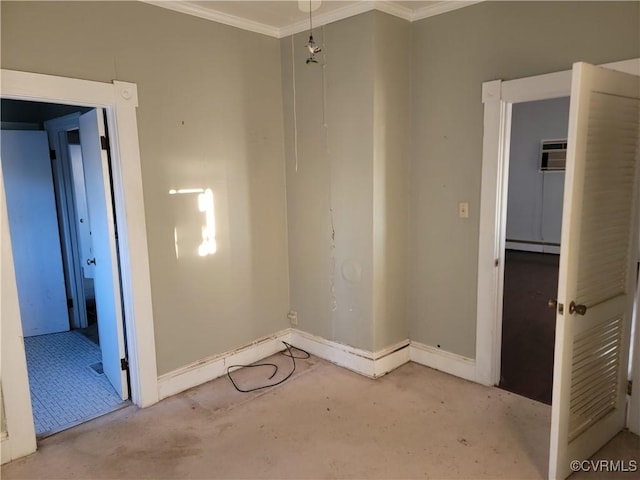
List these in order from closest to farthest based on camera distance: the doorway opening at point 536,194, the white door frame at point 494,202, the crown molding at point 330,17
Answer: the white door frame at point 494,202
the crown molding at point 330,17
the doorway opening at point 536,194

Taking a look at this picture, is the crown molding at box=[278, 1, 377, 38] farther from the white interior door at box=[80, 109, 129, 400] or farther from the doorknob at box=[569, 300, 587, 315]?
the doorknob at box=[569, 300, 587, 315]

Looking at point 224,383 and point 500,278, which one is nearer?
point 500,278

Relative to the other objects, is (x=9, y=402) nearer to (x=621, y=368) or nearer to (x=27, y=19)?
(x=27, y=19)

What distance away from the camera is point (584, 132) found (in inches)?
71.7

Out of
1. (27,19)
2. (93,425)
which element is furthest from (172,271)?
(27,19)

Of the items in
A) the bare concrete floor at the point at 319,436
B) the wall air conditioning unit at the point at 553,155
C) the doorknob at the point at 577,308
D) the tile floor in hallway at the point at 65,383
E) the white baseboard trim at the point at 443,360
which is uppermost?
the wall air conditioning unit at the point at 553,155

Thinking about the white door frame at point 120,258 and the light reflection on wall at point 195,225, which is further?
the light reflection on wall at point 195,225

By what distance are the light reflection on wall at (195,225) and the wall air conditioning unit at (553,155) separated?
6.17 m

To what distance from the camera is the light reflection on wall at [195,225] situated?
299 centimetres

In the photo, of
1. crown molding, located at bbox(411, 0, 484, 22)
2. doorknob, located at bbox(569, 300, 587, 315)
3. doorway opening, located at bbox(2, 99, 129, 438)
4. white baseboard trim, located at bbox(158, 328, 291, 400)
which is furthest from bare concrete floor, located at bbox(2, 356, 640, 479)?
crown molding, located at bbox(411, 0, 484, 22)

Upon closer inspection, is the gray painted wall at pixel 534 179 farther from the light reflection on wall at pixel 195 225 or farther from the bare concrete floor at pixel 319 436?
the light reflection on wall at pixel 195 225

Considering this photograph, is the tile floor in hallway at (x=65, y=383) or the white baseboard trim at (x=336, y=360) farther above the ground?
the white baseboard trim at (x=336, y=360)

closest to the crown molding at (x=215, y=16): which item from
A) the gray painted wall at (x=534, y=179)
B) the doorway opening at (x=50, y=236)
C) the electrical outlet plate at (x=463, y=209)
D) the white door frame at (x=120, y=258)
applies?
the white door frame at (x=120, y=258)

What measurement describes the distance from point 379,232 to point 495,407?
1315mm
